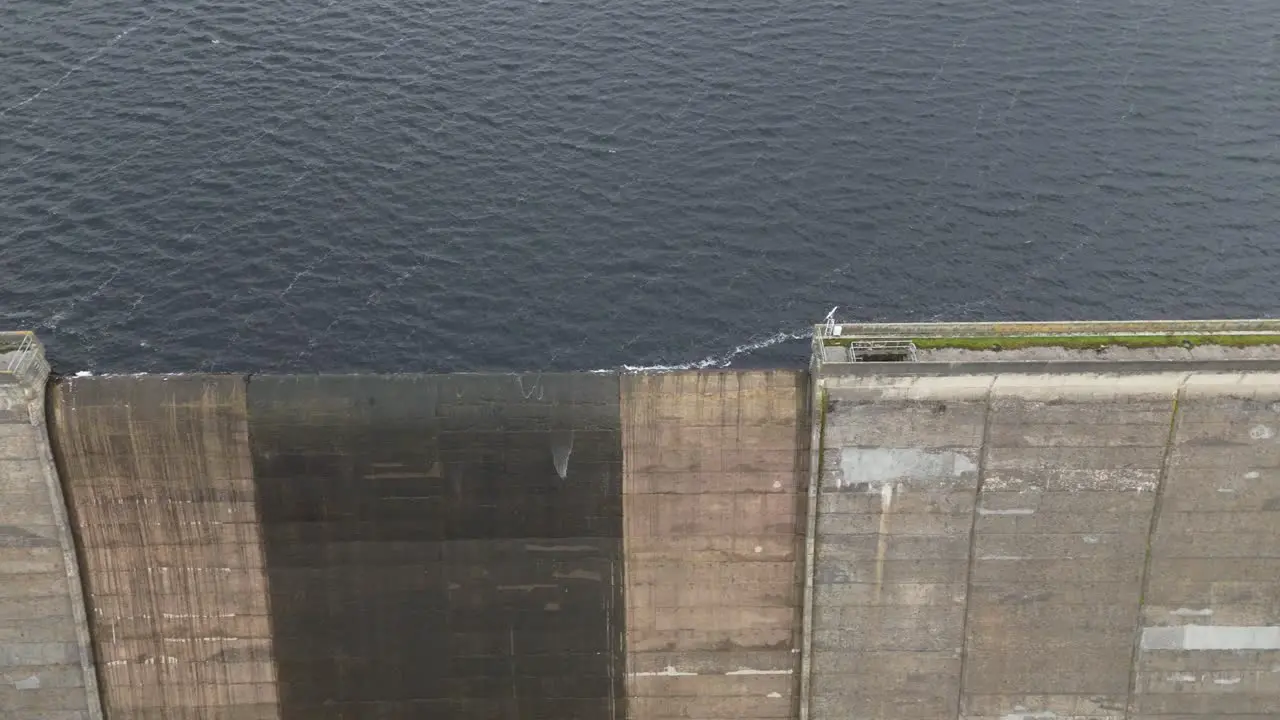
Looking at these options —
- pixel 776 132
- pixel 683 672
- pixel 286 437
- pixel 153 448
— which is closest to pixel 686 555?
pixel 683 672

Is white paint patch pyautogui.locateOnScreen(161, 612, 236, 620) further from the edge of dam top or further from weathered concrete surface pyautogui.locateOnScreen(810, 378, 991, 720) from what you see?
the edge of dam top

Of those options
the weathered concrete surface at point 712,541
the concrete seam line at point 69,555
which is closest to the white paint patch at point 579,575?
the weathered concrete surface at point 712,541

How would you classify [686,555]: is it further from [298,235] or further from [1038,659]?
[298,235]

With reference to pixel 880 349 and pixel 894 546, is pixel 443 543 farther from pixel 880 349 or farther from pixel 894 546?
pixel 880 349

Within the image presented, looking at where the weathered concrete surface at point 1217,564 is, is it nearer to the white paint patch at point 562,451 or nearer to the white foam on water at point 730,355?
the white paint patch at point 562,451

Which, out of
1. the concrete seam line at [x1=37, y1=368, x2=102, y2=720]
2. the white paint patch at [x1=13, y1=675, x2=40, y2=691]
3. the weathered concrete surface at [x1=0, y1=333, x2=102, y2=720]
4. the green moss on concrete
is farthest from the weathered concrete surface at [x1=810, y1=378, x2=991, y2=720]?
the white paint patch at [x1=13, y1=675, x2=40, y2=691]

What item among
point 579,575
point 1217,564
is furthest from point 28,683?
point 1217,564
